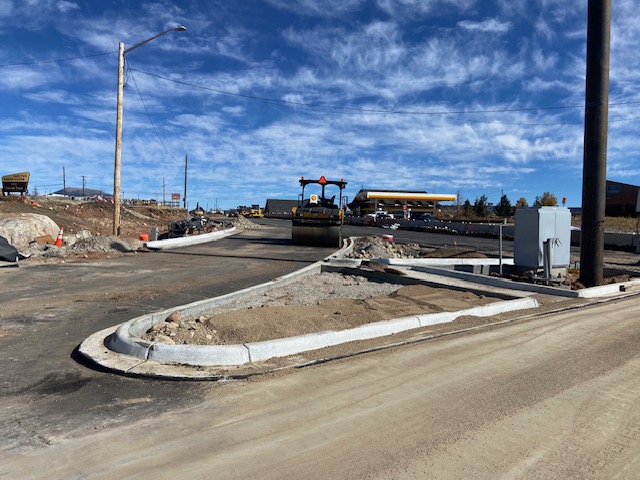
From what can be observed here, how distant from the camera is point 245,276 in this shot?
1344 cm

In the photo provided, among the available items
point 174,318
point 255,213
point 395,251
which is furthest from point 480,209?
point 174,318

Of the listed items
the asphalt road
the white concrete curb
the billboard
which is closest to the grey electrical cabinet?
the asphalt road

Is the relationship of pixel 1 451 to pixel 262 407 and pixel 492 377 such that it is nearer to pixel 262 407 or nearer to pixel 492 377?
pixel 262 407

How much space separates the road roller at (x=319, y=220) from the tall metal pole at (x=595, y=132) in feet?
34.6

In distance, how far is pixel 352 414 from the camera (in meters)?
4.34

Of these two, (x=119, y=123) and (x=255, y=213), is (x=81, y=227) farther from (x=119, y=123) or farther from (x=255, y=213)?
(x=255, y=213)

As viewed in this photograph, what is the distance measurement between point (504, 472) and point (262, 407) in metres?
2.10

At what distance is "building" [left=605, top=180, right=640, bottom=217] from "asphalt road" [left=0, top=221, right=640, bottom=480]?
61.8 m

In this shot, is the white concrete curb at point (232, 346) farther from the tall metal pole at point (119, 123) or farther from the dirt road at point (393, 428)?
the tall metal pole at point (119, 123)

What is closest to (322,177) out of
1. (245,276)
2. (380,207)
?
(245,276)

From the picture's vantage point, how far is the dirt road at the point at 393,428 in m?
3.43

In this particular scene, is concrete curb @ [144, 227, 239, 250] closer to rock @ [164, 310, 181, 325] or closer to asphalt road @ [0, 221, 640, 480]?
asphalt road @ [0, 221, 640, 480]

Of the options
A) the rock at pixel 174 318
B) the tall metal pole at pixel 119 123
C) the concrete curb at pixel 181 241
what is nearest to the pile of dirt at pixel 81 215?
the tall metal pole at pixel 119 123

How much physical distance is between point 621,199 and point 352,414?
224ft
